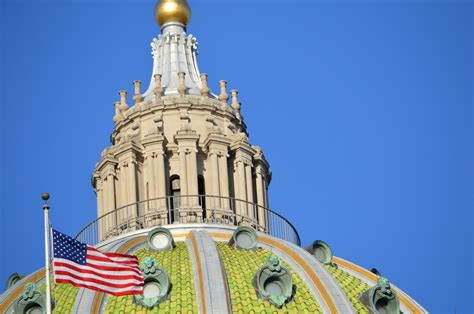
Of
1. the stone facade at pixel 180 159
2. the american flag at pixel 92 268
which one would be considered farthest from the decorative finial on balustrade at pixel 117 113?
the american flag at pixel 92 268

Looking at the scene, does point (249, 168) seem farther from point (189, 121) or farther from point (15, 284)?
point (15, 284)

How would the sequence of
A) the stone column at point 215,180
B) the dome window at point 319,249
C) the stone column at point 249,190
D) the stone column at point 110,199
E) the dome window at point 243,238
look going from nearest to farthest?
the dome window at point 243,238 < the dome window at point 319,249 < the stone column at point 215,180 < the stone column at point 110,199 < the stone column at point 249,190

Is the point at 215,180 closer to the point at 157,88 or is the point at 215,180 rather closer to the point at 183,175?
the point at 183,175

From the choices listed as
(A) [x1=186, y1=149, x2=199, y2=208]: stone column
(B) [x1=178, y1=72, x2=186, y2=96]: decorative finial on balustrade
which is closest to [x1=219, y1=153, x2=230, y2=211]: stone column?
(A) [x1=186, y1=149, x2=199, y2=208]: stone column

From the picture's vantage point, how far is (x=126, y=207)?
319ft

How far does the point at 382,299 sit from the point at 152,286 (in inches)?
319

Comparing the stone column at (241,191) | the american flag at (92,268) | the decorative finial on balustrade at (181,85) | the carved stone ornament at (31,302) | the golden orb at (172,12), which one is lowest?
the american flag at (92,268)

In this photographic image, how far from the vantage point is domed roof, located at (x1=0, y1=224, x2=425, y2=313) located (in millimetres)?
87750

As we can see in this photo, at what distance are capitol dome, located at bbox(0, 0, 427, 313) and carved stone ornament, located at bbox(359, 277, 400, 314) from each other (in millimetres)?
34

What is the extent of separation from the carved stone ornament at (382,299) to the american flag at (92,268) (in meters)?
12.8

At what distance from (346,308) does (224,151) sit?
40.3 feet

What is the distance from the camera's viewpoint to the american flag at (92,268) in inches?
2948

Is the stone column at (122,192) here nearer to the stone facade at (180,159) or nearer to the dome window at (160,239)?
the stone facade at (180,159)

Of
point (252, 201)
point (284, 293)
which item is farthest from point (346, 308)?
point (252, 201)
